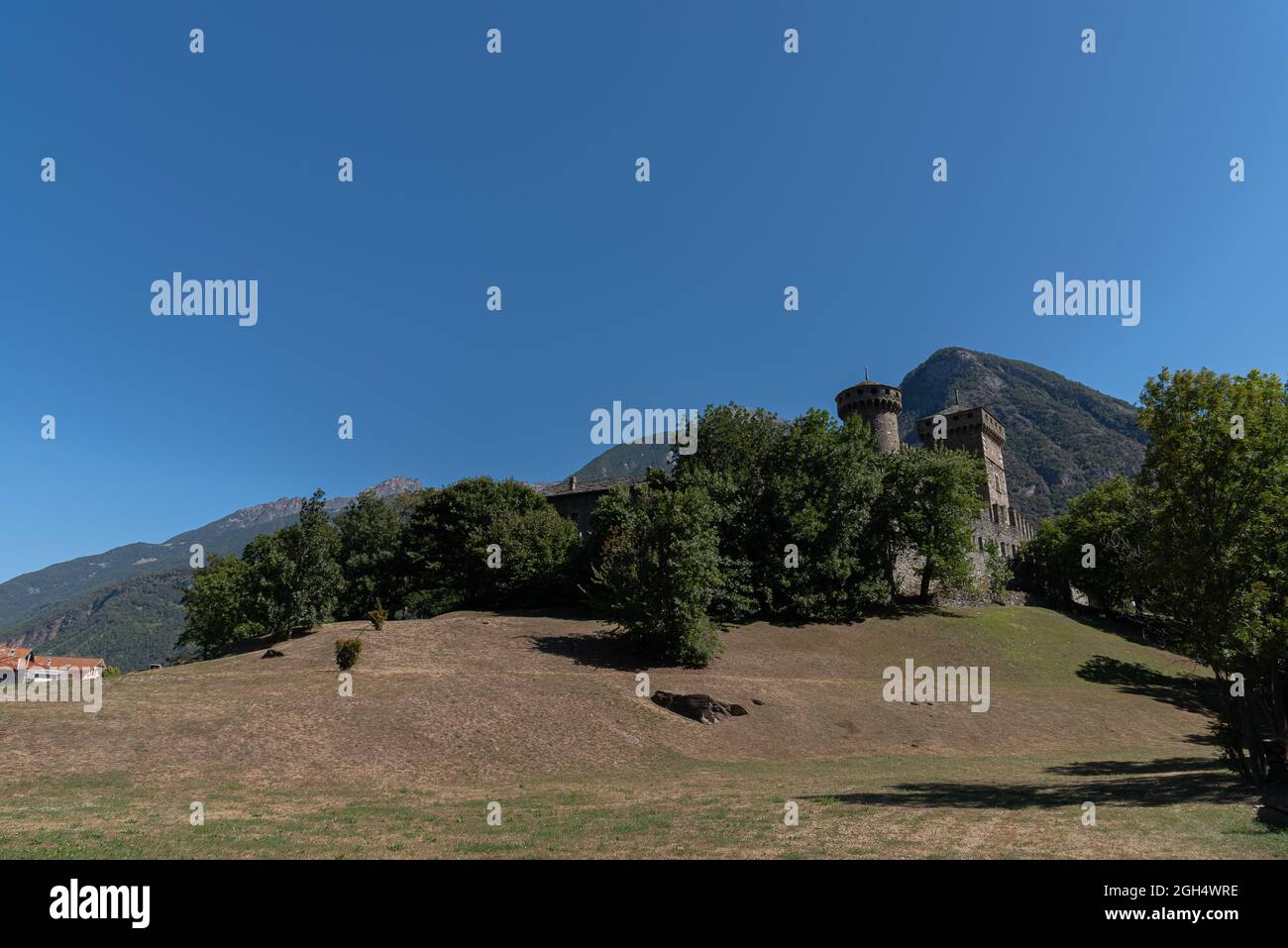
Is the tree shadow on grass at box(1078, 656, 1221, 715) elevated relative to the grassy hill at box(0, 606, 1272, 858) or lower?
lower

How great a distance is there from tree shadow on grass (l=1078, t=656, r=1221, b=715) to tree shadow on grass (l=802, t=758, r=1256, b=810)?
2284 cm

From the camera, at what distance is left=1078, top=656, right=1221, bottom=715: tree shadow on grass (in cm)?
3997

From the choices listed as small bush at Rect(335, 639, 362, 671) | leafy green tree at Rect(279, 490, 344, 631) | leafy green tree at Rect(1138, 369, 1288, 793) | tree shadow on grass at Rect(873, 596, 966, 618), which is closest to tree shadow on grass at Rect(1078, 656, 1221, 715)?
tree shadow on grass at Rect(873, 596, 966, 618)

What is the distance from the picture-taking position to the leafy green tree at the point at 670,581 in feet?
120

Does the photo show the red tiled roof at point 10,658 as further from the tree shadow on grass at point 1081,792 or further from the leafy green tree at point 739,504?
the tree shadow on grass at point 1081,792

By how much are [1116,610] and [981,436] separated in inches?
1028

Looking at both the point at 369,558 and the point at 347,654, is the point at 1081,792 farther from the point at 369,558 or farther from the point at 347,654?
the point at 369,558

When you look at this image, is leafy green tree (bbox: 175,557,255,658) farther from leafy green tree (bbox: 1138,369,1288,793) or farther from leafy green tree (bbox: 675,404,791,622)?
leafy green tree (bbox: 1138,369,1288,793)

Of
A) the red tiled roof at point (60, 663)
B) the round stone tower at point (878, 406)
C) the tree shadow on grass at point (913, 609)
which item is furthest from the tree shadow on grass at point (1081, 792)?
the red tiled roof at point (60, 663)

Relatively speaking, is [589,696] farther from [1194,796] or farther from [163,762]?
[1194,796]

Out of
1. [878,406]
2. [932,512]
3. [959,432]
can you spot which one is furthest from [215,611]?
[959,432]

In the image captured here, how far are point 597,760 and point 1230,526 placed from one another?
68.8ft

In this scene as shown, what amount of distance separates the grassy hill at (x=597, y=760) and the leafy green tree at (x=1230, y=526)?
2.59 metres
